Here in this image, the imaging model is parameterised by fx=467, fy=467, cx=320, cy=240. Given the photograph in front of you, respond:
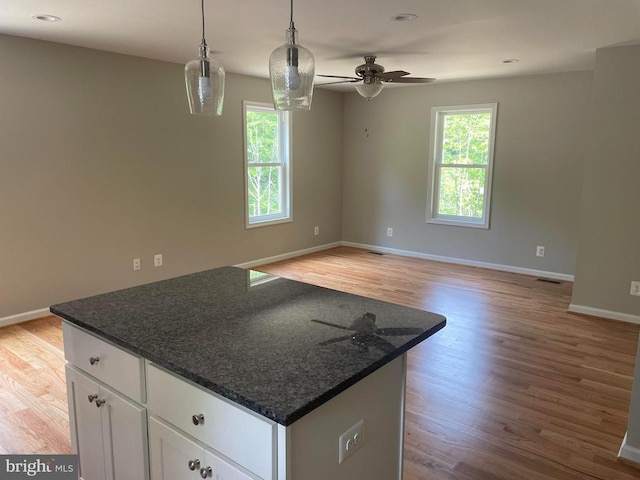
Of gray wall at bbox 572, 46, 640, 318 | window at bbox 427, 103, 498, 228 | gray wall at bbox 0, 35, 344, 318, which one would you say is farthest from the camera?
window at bbox 427, 103, 498, 228

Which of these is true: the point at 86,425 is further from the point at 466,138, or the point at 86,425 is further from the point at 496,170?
the point at 466,138

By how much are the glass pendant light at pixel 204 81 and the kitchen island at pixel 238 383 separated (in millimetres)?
777

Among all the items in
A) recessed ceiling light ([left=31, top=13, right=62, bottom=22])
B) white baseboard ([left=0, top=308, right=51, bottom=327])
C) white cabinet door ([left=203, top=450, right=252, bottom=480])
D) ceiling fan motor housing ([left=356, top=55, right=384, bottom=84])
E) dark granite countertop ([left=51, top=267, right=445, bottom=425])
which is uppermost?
recessed ceiling light ([left=31, top=13, right=62, bottom=22])

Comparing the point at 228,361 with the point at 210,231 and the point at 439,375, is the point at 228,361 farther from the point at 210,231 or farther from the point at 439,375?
the point at 210,231

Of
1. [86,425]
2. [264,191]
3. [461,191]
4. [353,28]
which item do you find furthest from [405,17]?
[461,191]

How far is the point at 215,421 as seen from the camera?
1.27 m

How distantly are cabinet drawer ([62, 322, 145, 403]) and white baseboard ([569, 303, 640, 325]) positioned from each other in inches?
164

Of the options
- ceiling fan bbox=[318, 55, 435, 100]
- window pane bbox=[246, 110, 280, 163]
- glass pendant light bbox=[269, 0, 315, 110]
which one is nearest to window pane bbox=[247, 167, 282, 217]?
window pane bbox=[246, 110, 280, 163]

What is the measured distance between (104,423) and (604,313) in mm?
4265

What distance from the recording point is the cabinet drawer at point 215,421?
1.16m

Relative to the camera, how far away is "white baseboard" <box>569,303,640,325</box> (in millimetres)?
4145

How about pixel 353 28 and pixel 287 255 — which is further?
pixel 287 255

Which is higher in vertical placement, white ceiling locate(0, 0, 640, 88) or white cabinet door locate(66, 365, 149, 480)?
white ceiling locate(0, 0, 640, 88)

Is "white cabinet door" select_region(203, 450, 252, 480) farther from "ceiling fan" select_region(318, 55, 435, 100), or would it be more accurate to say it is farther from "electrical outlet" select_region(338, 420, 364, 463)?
"ceiling fan" select_region(318, 55, 435, 100)
